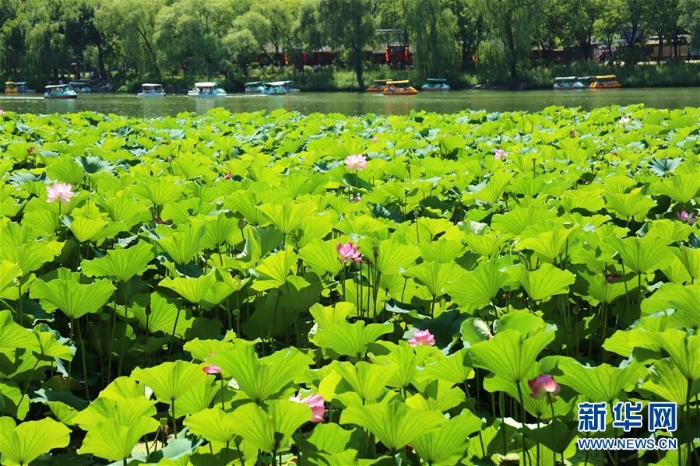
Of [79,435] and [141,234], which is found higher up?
[141,234]

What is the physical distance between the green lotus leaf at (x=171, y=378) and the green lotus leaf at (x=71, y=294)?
536 mm

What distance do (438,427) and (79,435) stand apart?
1226 mm

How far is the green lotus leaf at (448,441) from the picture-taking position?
1454 mm

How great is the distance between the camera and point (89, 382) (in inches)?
93.4

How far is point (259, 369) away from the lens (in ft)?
5.01

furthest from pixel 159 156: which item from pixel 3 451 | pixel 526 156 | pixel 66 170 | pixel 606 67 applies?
pixel 606 67

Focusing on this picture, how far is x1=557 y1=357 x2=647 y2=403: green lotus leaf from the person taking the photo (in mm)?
1541

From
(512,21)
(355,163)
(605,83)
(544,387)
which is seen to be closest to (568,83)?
(605,83)

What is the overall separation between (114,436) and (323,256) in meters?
0.99

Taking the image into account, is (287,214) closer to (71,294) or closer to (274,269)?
(274,269)

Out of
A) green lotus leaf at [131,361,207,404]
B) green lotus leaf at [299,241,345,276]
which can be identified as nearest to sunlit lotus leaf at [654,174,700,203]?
green lotus leaf at [299,241,345,276]

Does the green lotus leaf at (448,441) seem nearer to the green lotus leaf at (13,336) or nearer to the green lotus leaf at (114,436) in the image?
the green lotus leaf at (114,436)

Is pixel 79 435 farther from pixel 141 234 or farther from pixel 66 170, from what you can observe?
pixel 66 170

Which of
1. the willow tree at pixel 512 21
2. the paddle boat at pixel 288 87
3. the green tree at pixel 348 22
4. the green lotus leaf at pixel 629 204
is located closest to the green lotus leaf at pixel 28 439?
the green lotus leaf at pixel 629 204
